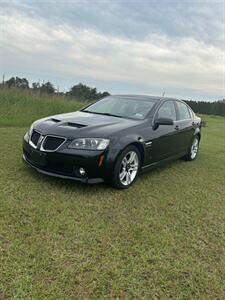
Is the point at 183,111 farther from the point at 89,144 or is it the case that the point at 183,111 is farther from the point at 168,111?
the point at 89,144

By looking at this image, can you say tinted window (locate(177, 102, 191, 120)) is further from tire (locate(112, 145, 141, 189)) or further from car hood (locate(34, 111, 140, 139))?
tire (locate(112, 145, 141, 189))

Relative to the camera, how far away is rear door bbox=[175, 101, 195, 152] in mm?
5879

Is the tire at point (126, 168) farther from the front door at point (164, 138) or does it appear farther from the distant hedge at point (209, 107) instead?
the distant hedge at point (209, 107)

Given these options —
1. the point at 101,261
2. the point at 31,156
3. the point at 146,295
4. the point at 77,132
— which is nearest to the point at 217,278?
the point at 146,295

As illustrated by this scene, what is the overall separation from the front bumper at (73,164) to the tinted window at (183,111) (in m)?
2.79

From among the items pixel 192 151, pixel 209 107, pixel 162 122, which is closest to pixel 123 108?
pixel 162 122

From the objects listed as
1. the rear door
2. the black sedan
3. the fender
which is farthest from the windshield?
the rear door

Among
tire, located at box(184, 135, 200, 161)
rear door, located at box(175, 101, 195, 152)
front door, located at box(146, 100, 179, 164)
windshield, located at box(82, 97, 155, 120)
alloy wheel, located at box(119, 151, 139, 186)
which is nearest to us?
alloy wheel, located at box(119, 151, 139, 186)

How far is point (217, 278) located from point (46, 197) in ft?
7.10

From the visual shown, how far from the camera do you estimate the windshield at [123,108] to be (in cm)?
497

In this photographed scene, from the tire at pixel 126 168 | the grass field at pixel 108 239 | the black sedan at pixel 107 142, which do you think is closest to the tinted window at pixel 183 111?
the black sedan at pixel 107 142

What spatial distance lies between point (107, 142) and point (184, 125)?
267cm

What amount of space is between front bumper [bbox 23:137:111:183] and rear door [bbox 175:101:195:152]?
7.93 ft

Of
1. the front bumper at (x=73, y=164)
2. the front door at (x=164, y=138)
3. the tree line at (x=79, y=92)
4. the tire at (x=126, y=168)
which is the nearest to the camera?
the front bumper at (x=73, y=164)
